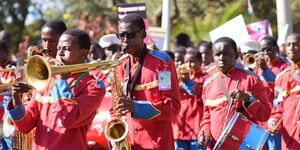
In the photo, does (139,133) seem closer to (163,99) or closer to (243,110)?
(163,99)

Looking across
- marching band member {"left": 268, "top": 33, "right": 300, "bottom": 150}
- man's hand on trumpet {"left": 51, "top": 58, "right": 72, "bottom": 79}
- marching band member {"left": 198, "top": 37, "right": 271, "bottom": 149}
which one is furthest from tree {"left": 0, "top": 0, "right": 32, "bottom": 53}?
man's hand on trumpet {"left": 51, "top": 58, "right": 72, "bottom": 79}

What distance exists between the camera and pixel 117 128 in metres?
5.96

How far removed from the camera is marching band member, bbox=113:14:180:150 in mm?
6008

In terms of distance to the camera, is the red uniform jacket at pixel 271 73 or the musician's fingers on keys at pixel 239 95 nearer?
the musician's fingers on keys at pixel 239 95

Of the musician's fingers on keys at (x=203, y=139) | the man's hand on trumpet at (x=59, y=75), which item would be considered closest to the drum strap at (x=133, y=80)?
the man's hand on trumpet at (x=59, y=75)

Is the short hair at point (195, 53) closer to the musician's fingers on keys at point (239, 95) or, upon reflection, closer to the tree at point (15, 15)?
the musician's fingers on keys at point (239, 95)

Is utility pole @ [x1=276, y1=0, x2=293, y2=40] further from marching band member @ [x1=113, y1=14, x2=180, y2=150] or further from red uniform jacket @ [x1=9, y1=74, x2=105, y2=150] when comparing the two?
red uniform jacket @ [x1=9, y1=74, x2=105, y2=150]

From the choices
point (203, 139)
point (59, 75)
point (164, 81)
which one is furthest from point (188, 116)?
point (59, 75)

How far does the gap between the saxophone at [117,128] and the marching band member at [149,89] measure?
14 cm

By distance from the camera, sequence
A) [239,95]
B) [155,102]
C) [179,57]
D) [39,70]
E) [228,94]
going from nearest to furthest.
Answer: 1. [39,70]
2. [155,102]
3. [239,95]
4. [228,94]
5. [179,57]

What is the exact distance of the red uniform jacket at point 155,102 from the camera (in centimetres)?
599

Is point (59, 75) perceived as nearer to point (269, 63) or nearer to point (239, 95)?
point (239, 95)

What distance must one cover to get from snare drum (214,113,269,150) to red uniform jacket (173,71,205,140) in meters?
2.95

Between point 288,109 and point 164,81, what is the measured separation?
2.88 meters
